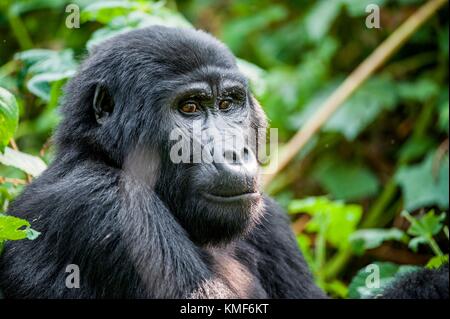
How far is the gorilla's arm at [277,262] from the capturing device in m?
4.63

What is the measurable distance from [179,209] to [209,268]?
1.21 ft

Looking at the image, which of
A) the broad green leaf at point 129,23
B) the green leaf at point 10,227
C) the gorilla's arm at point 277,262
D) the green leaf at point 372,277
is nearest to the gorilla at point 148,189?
the gorilla's arm at point 277,262

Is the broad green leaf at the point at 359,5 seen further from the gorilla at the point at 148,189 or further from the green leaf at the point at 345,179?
the gorilla at the point at 148,189

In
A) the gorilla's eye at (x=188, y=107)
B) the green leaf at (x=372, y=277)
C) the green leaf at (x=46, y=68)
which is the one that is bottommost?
the green leaf at (x=372, y=277)

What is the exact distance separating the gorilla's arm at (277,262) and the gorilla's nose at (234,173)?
739mm

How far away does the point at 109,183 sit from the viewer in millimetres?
3748

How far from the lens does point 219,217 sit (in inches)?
152

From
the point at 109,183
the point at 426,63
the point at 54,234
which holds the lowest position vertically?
the point at 54,234

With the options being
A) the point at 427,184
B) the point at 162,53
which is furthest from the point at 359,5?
the point at 162,53

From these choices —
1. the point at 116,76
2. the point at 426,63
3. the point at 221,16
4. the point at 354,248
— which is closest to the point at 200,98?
the point at 116,76

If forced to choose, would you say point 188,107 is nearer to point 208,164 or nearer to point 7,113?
point 208,164

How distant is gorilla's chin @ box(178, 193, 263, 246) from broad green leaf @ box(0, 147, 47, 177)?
1121 mm

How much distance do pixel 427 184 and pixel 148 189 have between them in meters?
3.84
